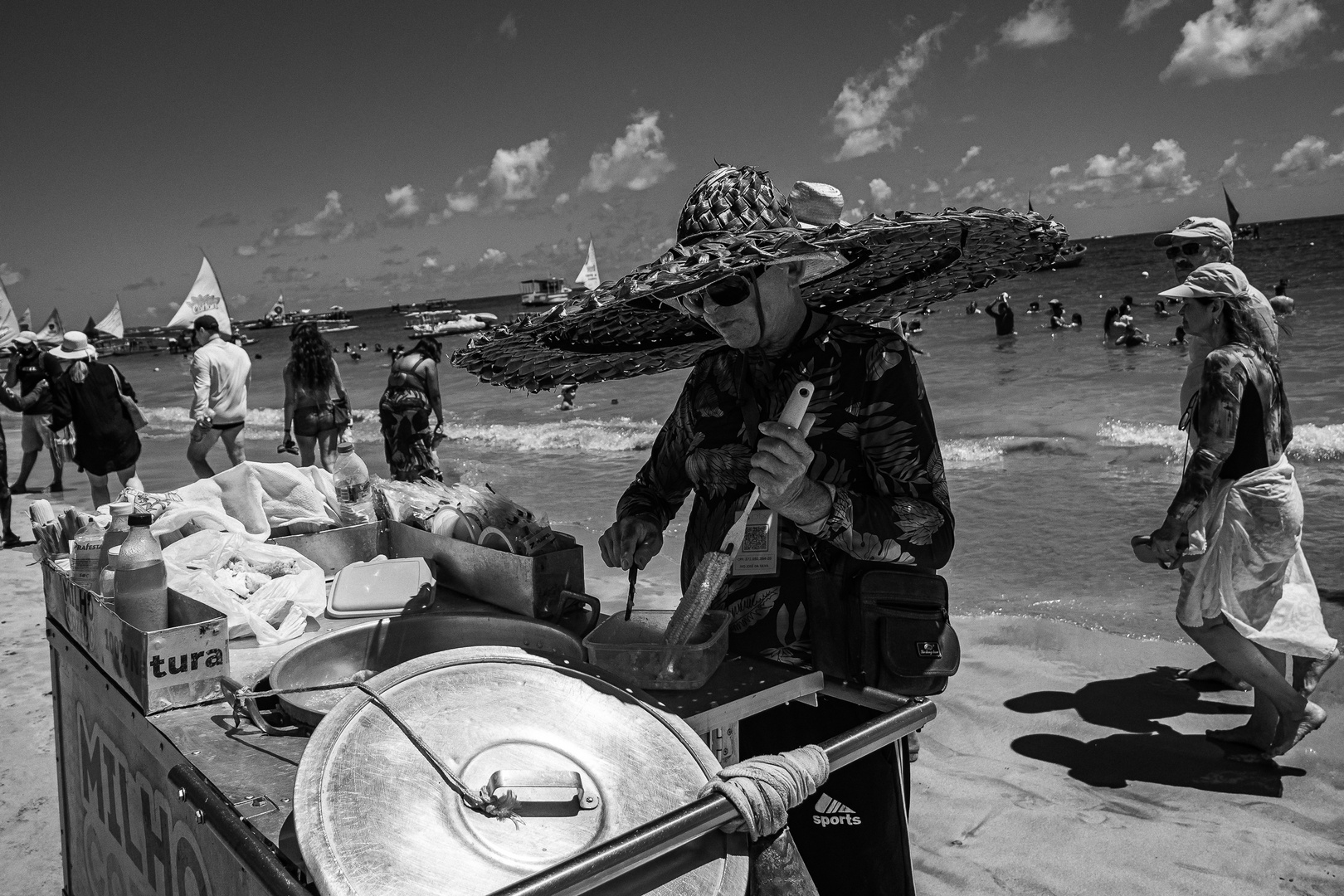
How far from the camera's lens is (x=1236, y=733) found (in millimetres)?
3939

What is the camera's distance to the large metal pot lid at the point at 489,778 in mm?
1191

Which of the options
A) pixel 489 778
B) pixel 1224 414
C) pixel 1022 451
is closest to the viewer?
pixel 489 778

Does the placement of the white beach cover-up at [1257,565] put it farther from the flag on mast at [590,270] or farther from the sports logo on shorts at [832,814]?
the flag on mast at [590,270]

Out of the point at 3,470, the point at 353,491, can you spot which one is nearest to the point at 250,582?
the point at 353,491

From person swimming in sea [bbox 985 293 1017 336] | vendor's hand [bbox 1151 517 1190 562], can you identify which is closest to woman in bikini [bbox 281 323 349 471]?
vendor's hand [bbox 1151 517 1190 562]

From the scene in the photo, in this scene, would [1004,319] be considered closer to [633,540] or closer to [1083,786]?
[1083,786]

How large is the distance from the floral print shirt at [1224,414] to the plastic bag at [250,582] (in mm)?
3037

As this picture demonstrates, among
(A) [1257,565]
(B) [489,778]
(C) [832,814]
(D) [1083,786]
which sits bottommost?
(D) [1083,786]

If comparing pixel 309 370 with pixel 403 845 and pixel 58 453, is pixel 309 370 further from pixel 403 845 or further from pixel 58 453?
pixel 403 845

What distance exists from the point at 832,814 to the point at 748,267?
1114 mm

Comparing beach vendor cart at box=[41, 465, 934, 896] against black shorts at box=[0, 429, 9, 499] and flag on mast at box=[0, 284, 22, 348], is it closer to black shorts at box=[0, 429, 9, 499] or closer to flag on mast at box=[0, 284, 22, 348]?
black shorts at box=[0, 429, 9, 499]

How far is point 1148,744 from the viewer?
161 inches

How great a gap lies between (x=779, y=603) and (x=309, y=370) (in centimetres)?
754

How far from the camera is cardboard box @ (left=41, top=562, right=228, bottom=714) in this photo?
1861 mm
